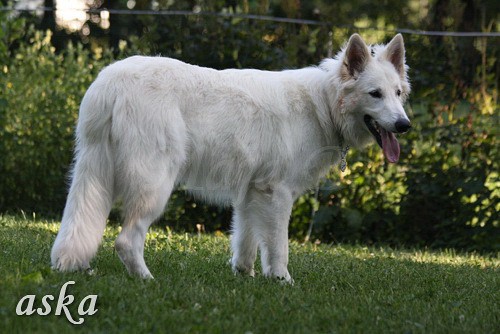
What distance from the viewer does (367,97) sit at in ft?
19.7

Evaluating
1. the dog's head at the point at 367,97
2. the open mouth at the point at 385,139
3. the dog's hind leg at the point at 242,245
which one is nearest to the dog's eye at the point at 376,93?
the dog's head at the point at 367,97

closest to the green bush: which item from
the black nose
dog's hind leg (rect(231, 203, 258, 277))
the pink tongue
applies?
dog's hind leg (rect(231, 203, 258, 277))

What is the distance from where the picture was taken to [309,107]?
6.00 meters

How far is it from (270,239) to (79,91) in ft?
19.5

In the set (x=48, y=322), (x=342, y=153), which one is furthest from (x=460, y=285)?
(x=48, y=322)

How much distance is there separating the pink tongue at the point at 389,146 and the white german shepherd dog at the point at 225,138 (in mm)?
Answer: 11

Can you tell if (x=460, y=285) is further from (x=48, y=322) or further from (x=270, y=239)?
(x=48, y=322)

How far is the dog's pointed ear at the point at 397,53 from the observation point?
20.4 feet

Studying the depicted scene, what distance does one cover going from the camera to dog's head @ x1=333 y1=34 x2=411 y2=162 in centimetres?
595

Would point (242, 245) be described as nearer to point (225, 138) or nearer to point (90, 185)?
point (225, 138)

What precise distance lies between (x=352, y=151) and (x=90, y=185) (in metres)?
5.84

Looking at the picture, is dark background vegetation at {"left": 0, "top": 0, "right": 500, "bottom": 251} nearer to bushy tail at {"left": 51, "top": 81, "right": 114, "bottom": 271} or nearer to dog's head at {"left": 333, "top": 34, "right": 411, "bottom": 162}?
dog's head at {"left": 333, "top": 34, "right": 411, "bottom": 162}

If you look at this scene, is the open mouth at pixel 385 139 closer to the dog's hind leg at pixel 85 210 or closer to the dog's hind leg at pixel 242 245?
the dog's hind leg at pixel 242 245

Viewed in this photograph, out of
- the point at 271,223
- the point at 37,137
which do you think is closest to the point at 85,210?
the point at 271,223
